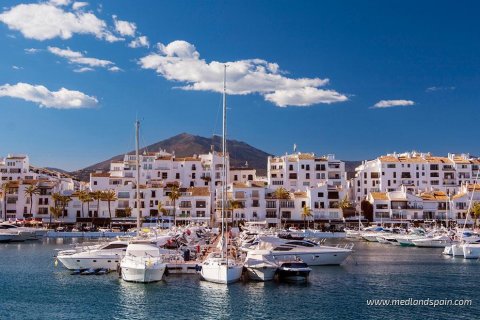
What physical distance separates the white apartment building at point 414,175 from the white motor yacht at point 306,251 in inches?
2939

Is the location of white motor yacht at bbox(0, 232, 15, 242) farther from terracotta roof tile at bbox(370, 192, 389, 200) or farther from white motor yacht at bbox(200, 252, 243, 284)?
terracotta roof tile at bbox(370, 192, 389, 200)

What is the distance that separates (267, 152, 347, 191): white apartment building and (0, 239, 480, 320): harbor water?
66.8 meters

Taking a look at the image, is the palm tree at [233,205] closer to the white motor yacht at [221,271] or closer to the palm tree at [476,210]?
the palm tree at [476,210]

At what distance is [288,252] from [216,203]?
198ft

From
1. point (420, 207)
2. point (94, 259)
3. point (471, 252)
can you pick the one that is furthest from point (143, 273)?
point (420, 207)

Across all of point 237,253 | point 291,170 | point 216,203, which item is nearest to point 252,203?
point 216,203

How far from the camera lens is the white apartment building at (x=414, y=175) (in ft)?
420

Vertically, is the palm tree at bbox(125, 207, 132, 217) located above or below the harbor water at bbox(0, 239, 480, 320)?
above

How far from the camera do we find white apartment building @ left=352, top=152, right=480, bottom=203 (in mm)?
128000

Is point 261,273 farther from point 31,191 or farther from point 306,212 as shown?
point 31,191

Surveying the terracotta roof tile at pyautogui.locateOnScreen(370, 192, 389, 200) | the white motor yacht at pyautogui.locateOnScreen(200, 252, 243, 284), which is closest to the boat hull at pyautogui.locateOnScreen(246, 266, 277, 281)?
the white motor yacht at pyautogui.locateOnScreen(200, 252, 243, 284)

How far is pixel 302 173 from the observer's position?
12369cm

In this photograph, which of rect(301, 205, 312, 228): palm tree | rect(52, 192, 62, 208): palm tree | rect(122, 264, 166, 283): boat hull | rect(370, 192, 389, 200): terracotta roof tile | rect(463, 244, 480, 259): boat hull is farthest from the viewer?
rect(370, 192, 389, 200): terracotta roof tile

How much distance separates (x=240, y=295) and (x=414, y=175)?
9836 cm
